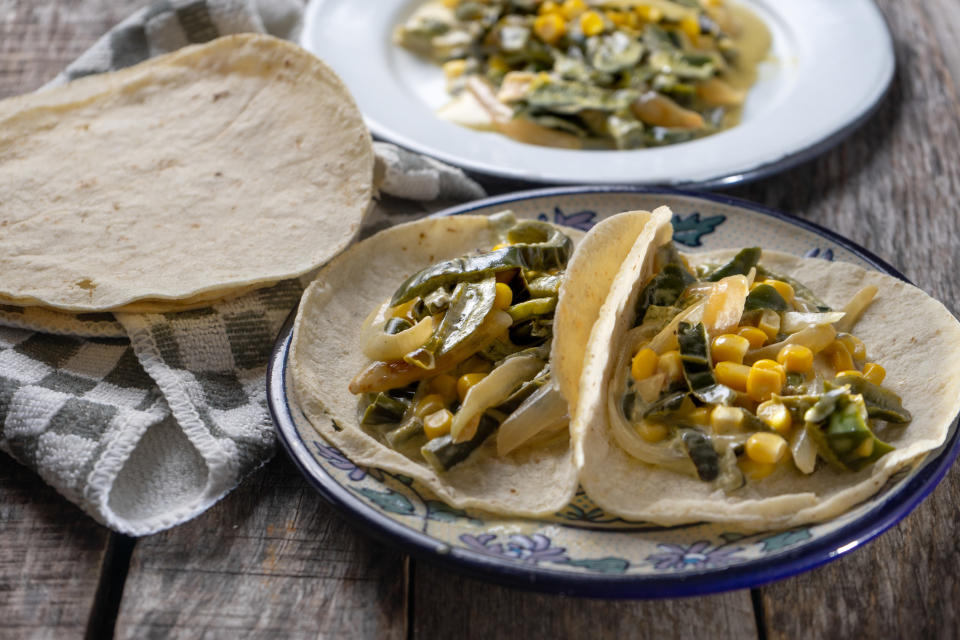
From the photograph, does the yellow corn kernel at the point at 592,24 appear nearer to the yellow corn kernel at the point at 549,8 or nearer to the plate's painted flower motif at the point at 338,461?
the yellow corn kernel at the point at 549,8

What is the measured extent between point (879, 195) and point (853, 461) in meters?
2.20

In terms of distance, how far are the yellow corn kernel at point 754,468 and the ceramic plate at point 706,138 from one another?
1.74 meters

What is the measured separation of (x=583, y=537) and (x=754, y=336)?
841mm

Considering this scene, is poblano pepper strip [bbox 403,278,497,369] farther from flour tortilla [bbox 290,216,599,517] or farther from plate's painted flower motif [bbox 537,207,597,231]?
plate's painted flower motif [bbox 537,207,597,231]

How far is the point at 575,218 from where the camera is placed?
141 inches

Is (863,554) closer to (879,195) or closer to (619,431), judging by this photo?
(619,431)

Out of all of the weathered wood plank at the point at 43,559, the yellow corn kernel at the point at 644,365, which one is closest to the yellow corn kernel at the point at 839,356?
the yellow corn kernel at the point at 644,365

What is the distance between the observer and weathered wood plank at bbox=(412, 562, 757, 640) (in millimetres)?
2402

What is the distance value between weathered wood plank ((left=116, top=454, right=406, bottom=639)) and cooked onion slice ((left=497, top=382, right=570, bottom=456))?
45 centimetres

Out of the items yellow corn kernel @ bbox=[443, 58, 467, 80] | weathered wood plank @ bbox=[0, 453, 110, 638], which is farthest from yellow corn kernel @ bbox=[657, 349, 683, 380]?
yellow corn kernel @ bbox=[443, 58, 467, 80]

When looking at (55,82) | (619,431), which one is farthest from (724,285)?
(55,82)

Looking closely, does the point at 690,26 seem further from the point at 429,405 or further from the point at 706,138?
the point at 429,405

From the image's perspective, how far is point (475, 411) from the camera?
264 cm

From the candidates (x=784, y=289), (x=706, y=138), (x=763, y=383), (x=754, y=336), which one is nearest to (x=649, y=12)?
(x=706, y=138)
